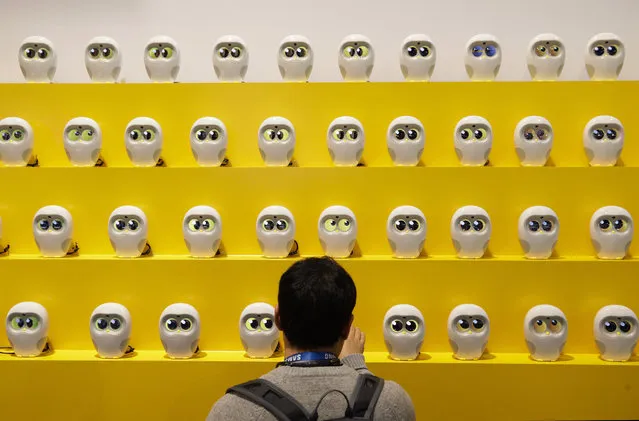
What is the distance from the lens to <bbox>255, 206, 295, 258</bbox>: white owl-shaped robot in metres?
4.62

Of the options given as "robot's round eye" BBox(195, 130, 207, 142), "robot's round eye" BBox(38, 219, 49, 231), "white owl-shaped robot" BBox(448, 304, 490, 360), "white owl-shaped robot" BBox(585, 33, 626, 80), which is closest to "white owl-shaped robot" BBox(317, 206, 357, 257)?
"white owl-shaped robot" BBox(448, 304, 490, 360)

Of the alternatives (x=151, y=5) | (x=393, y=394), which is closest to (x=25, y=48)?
(x=151, y=5)

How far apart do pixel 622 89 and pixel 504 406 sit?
5.89ft

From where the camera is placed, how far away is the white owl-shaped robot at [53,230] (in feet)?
15.3

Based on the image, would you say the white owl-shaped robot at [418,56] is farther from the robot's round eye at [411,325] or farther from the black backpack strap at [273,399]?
the black backpack strap at [273,399]

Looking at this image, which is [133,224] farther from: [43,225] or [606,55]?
[606,55]

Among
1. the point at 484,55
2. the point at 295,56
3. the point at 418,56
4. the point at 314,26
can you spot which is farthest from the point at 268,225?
the point at 314,26

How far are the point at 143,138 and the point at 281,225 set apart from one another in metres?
0.84

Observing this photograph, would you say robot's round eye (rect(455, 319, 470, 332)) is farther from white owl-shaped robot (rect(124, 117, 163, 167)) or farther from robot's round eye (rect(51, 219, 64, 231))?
A: robot's round eye (rect(51, 219, 64, 231))

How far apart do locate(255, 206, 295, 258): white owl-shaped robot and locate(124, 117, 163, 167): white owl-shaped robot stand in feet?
2.20

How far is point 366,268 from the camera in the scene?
4.67 meters

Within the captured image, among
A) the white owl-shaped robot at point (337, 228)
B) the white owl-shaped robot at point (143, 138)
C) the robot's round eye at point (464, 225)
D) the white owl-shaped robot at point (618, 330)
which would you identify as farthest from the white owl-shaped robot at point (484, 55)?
the white owl-shaped robot at point (143, 138)

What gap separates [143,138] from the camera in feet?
Answer: 16.0

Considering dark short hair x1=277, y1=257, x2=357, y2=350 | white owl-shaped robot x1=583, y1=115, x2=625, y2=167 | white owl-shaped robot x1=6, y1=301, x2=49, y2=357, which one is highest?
white owl-shaped robot x1=583, y1=115, x2=625, y2=167
